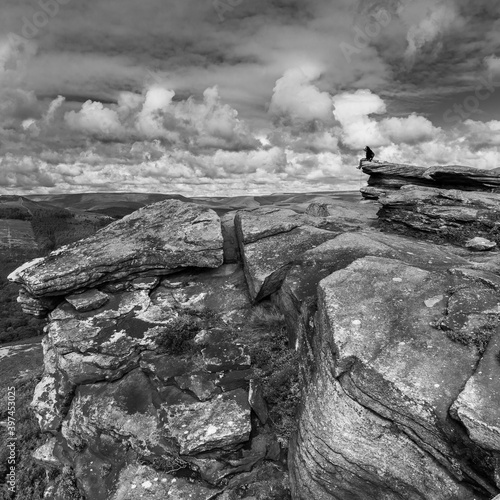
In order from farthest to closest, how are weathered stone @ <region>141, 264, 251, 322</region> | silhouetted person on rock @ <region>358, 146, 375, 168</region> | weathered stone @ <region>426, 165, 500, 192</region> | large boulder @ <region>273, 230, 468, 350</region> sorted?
silhouetted person on rock @ <region>358, 146, 375, 168</region> < weathered stone @ <region>426, 165, 500, 192</region> < weathered stone @ <region>141, 264, 251, 322</region> < large boulder @ <region>273, 230, 468, 350</region>

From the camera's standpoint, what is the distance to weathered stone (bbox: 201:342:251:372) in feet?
44.7

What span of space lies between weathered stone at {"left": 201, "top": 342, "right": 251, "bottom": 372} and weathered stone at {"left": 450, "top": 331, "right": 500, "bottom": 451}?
8.13 metres

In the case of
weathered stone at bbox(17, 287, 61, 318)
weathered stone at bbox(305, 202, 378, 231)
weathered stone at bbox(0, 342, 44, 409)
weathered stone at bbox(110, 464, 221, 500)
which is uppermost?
weathered stone at bbox(305, 202, 378, 231)

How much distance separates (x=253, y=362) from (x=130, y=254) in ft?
28.5

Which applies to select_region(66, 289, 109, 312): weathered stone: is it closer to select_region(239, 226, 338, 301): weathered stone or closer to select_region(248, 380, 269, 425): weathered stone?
select_region(239, 226, 338, 301): weathered stone

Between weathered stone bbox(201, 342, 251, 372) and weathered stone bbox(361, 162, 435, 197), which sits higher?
weathered stone bbox(361, 162, 435, 197)

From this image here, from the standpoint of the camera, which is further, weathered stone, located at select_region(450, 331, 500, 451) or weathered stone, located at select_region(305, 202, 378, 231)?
weathered stone, located at select_region(305, 202, 378, 231)

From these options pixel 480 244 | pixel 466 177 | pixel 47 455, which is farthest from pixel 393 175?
pixel 47 455

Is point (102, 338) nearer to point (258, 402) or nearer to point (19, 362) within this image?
point (258, 402)

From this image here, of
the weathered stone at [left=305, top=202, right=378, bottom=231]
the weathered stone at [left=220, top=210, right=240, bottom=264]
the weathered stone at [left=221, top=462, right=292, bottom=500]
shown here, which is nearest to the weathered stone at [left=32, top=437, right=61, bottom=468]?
the weathered stone at [left=221, top=462, right=292, bottom=500]

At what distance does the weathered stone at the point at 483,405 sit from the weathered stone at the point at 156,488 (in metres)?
8.15

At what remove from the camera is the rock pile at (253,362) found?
8266mm

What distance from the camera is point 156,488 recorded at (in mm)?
11031

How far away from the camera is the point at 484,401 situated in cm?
730
